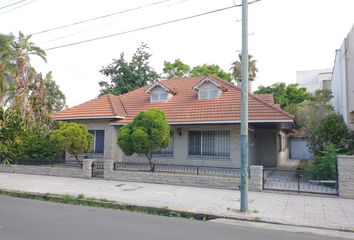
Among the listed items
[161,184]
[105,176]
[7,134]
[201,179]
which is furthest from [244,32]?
[7,134]

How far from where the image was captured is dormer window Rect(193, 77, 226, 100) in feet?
66.4

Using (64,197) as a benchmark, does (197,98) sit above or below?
above

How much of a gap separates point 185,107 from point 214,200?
393 inches

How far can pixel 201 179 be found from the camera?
13.8 meters

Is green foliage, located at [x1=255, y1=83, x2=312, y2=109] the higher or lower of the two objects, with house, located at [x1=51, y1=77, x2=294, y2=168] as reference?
higher

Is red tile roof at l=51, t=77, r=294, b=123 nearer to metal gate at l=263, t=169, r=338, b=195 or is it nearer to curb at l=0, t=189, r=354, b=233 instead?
metal gate at l=263, t=169, r=338, b=195

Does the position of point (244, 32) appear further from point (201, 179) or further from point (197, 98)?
point (197, 98)

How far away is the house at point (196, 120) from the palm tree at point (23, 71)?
2.60 meters

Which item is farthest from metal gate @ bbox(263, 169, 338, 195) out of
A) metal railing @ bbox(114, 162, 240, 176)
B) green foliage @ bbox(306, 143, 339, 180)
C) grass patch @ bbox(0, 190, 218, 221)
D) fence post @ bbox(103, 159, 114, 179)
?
fence post @ bbox(103, 159, 114, 179)

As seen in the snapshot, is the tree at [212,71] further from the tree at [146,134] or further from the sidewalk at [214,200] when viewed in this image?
the sidewalk at [214,200]

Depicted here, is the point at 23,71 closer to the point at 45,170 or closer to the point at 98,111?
the point at 98,111

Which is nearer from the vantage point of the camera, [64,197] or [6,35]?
[64,197]

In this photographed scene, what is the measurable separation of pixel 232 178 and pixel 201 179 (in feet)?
4.31

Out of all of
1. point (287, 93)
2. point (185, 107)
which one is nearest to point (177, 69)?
point (287, 93)
